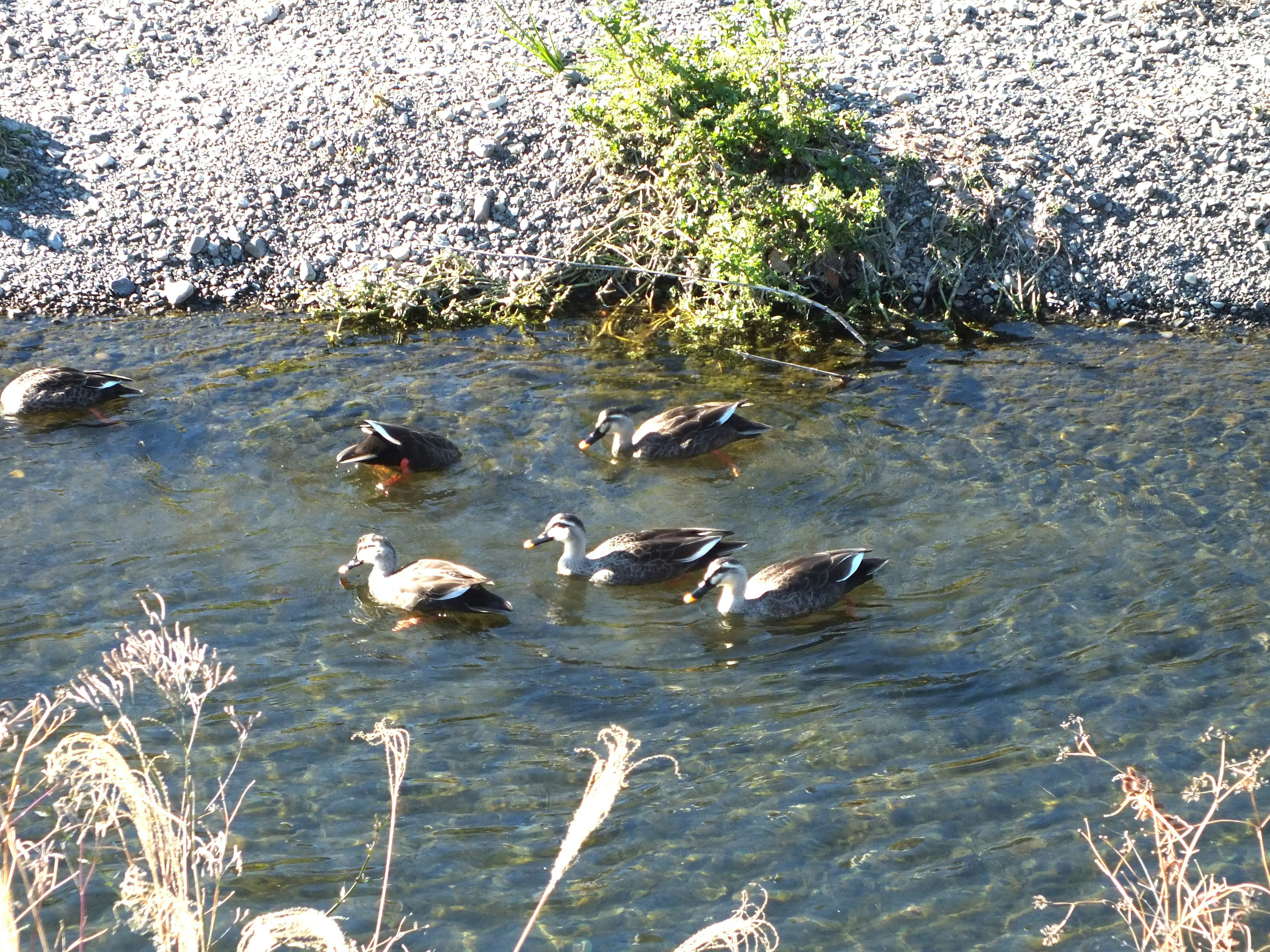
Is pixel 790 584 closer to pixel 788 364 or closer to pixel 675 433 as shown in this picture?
pixel 675 433

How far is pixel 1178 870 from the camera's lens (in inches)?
159

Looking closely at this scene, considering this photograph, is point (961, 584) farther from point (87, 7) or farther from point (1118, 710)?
point (87, 7)

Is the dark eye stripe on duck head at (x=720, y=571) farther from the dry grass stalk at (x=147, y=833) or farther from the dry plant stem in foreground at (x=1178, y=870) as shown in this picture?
the dry grass stalk at (x=147, y=833)

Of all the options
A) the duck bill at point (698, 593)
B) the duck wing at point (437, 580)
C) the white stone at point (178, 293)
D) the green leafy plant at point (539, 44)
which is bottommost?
the duck bill at point (698, 593)

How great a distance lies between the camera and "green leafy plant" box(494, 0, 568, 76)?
1508 cm

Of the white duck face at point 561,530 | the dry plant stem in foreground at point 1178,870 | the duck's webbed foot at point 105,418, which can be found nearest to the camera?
the dry plant stem in foreground at point 1178,870

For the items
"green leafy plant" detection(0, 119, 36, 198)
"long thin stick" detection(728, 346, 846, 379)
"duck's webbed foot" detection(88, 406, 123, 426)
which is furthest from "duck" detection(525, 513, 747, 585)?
"green leafy plant" detection(0, 119, 36, 198)

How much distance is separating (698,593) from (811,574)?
799mm

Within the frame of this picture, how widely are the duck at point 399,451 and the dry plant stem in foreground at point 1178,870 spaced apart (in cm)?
541

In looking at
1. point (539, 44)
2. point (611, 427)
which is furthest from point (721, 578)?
point (539, 44)

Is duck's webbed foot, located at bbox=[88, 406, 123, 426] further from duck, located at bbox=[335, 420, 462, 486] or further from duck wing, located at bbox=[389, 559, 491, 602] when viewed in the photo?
duck wing, located at bbox=[389, 559, 491, 602]

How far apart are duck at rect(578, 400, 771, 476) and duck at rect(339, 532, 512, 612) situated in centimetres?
222

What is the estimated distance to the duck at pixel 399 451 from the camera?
10375mm

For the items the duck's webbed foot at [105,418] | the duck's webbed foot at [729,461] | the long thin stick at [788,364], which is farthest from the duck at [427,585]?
the long thin stick at [788,364]
